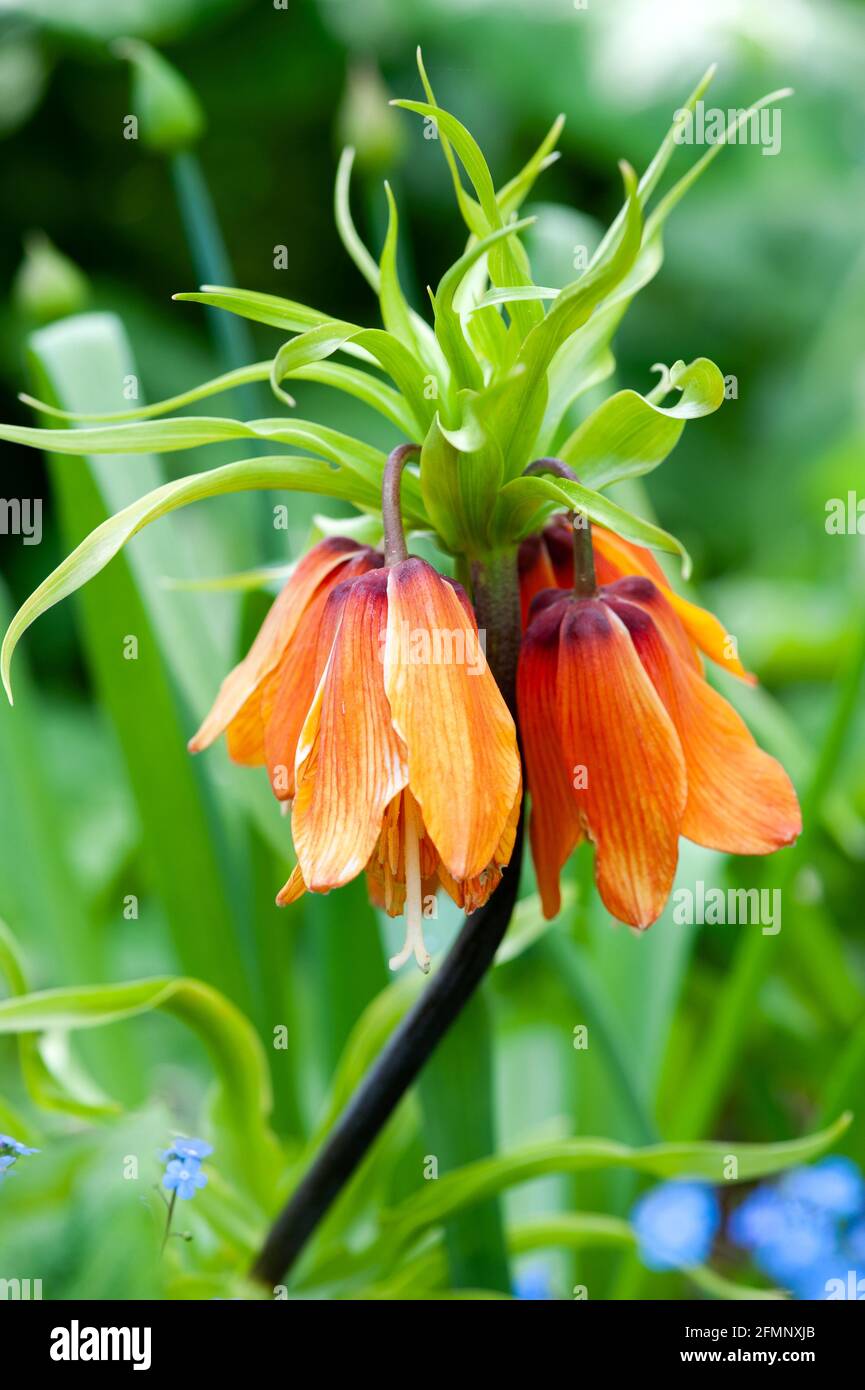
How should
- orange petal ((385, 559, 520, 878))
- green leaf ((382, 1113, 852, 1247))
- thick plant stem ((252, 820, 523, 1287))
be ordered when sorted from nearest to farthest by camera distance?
orange petal ((385, 559, 520, 878)) < thick plant stem ((252, 820, 523, 1287)) < green leaf ((382, 1113, 852, 1247))

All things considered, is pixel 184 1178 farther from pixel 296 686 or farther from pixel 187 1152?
pixel 296 686

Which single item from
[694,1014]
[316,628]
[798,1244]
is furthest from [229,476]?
[694,1014]

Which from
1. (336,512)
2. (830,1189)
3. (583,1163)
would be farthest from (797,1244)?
(336,512)

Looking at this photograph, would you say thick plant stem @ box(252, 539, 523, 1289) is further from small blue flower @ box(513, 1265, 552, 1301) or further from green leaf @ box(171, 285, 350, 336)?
small blue flower @ box(513, 1265, 552, 1301)

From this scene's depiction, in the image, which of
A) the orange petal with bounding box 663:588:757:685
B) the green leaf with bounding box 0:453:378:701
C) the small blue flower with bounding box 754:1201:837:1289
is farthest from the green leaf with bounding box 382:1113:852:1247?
the green leaf with bounding box 0:453:378:701

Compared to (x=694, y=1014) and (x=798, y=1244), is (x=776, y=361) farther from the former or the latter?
(x=798, y=1244)

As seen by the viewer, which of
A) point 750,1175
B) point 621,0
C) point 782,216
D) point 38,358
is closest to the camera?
point 750,1175
